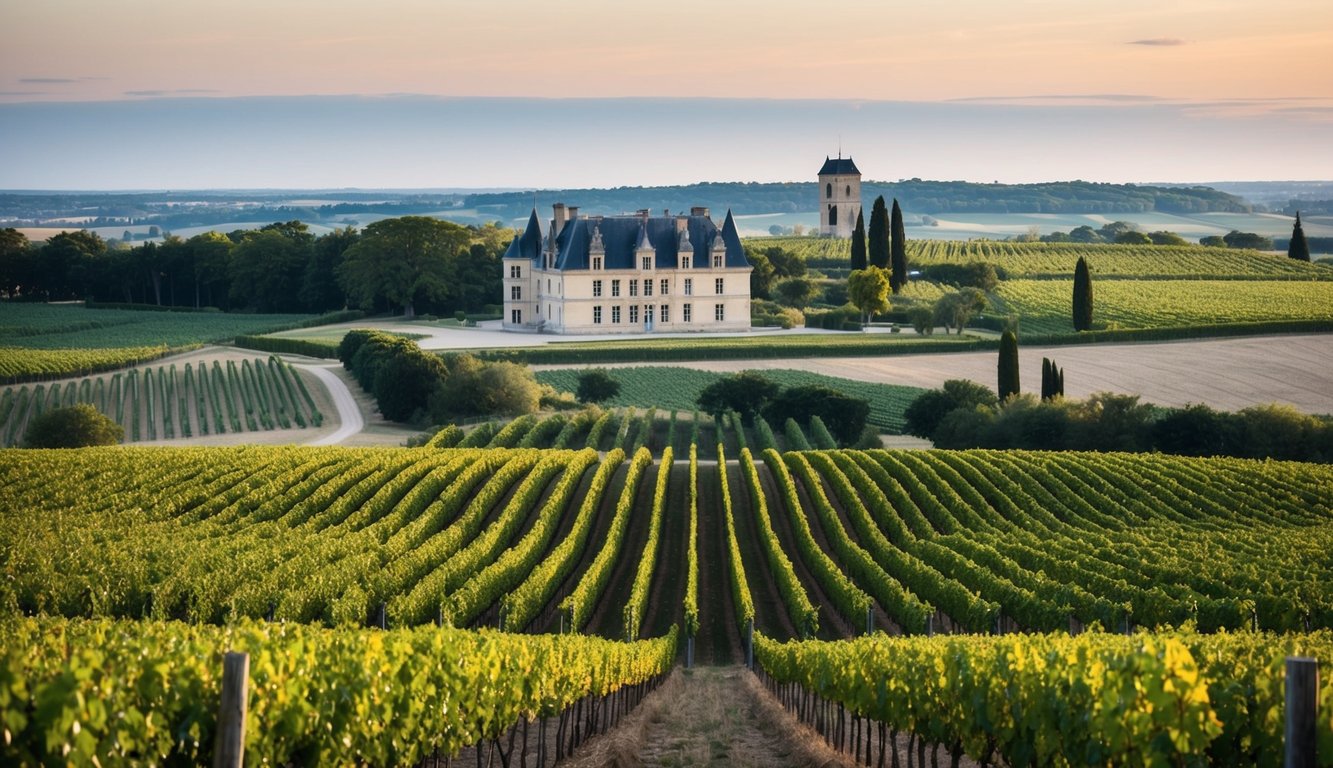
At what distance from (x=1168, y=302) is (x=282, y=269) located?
5691 centimetres

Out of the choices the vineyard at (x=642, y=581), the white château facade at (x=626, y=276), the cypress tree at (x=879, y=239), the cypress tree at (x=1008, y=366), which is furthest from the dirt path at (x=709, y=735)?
the cypress tree at (x=879, y=239)

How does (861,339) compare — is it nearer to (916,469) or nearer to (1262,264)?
(916,469)

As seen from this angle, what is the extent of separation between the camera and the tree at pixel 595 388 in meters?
59.4

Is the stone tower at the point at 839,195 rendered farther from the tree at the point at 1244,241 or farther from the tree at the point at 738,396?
the tree at the point at 738,396

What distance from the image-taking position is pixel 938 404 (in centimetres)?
5403

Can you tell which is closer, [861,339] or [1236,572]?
[1236,572]

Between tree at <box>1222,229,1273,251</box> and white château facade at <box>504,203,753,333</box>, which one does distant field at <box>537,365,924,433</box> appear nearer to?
white château facade at <box>504,203,753,333</box>

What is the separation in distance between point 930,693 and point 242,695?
7010 millimetres

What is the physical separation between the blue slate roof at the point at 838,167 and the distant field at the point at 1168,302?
29.0 meters

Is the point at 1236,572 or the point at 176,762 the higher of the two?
the point at 176,762

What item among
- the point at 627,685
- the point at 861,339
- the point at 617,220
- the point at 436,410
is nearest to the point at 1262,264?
the point at 861,339

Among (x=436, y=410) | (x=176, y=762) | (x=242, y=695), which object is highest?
(x=242, y=695)

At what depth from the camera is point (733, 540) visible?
31203 mm

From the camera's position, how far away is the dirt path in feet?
51.8
